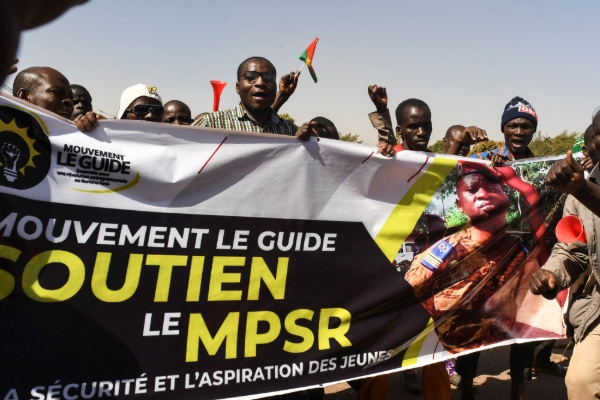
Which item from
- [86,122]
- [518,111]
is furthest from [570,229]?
[86,122]

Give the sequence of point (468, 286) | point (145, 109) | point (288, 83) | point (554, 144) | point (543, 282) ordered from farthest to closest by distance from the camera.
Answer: point (554, 144), point (288, 83), point (145, 109), point (468, 286), point (543, 282)

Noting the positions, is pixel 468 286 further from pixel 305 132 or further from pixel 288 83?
pixel 288 83

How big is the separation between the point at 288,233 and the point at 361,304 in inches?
27.0

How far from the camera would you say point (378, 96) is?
14.0ft

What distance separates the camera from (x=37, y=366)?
270 centimetres

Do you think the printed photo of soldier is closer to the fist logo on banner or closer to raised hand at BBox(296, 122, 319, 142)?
raised hand at BBox(296, 122, 319, 142)

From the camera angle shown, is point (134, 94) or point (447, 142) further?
point (447, 142)

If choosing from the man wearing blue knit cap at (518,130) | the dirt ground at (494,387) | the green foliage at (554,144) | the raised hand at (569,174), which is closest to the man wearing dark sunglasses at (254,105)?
the raised hand at (569,174)

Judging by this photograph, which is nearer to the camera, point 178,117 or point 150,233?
point 150,233

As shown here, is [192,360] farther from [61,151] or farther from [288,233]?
[61,151]

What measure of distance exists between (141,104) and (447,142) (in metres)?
3.08

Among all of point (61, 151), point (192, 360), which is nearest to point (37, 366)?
point (192, 360)

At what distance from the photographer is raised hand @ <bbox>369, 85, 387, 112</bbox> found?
4.26 meters

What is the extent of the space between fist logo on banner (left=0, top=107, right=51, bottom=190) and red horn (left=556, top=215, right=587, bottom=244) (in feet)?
9.88
